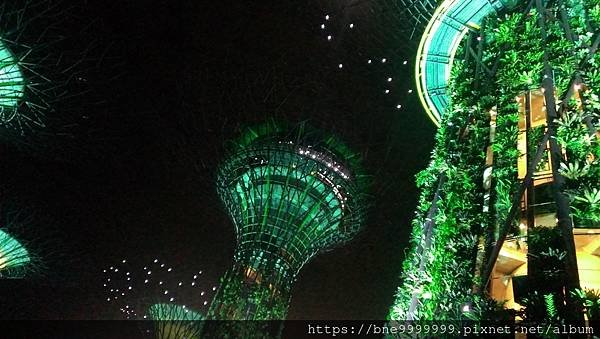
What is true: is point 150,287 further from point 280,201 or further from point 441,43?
point 441,43

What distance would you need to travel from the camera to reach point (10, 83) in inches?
474

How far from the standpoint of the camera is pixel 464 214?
18.6 ft

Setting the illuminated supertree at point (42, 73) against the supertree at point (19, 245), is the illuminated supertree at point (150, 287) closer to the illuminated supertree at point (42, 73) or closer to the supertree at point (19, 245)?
the supertree at point (19, 245)

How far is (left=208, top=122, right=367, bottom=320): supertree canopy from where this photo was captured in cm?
1370

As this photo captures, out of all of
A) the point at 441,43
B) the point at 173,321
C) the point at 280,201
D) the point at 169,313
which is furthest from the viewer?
the point at 169,313

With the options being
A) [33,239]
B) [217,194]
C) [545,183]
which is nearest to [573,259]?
[545,183]

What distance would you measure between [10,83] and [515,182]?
39.6 ft

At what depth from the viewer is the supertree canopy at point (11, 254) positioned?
20219mm

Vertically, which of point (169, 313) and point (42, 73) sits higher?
point (42, 73)

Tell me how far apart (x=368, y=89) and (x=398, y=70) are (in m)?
2.26

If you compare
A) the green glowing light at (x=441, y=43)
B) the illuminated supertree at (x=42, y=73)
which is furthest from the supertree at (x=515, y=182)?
the illuminated supertree at (x=42, y=73)

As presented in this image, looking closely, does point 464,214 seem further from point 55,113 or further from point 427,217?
point 55,113

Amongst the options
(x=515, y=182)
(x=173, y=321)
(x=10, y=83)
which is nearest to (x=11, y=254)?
(x=173, y=321)

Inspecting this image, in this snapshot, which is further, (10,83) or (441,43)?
(10,83)
